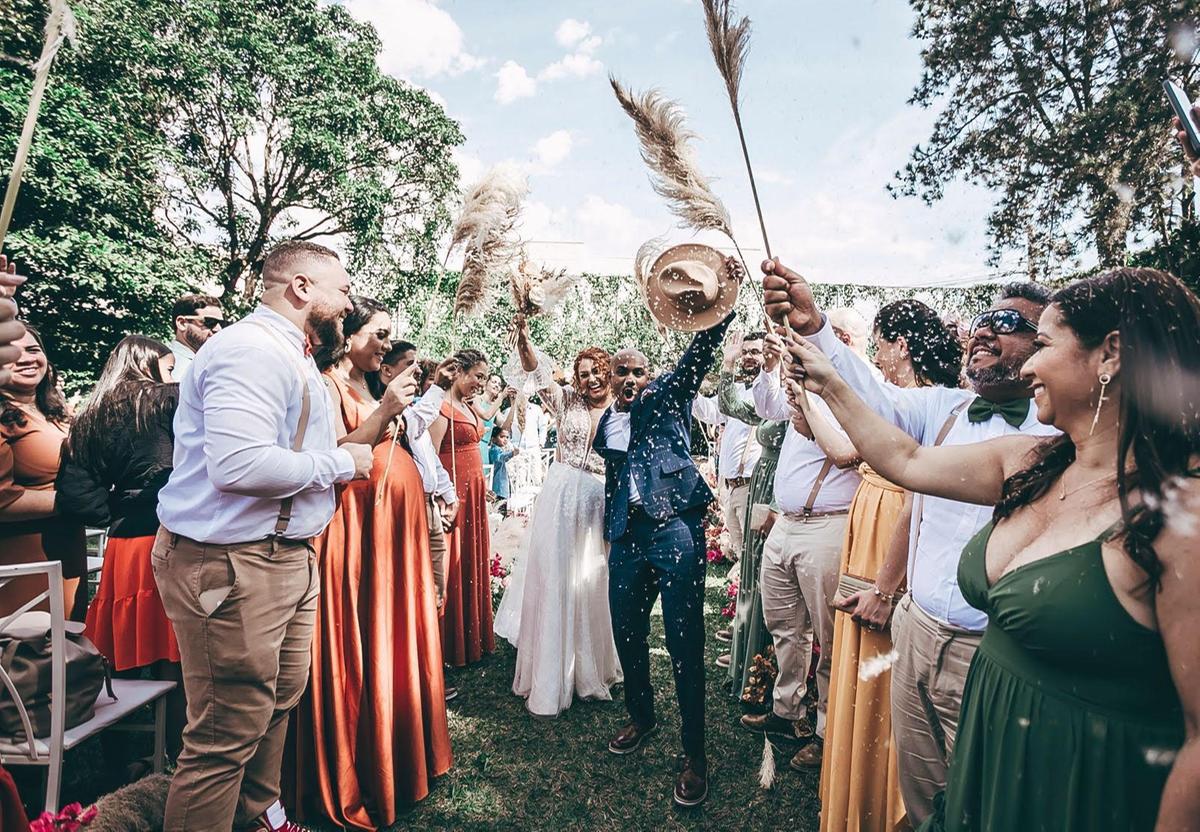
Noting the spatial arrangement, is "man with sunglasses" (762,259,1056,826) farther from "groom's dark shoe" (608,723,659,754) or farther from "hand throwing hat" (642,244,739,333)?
"groom's dark shoe" (608,723,659,754)

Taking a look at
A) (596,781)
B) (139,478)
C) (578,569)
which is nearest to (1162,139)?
(578,569)

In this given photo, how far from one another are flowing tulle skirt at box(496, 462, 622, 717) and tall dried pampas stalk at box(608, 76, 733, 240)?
265 cm

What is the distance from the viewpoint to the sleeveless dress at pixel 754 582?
441 cm

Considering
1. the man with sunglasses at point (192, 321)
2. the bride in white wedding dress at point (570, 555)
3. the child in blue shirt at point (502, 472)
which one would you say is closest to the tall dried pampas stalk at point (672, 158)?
the bride in white wedding dress at point (570, 555)

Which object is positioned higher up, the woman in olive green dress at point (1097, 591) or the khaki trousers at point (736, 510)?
the woman in olive green dress at point (1097, 591)

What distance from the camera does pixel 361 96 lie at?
17.9 meters

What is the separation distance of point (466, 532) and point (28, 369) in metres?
3.04

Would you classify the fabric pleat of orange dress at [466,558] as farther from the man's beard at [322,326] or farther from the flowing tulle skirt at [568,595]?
the man's beard at [322,326]

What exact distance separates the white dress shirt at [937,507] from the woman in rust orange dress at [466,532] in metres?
3.22

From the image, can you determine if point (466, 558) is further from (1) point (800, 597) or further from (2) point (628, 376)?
(1) point (800, 597)

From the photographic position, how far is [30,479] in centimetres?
327

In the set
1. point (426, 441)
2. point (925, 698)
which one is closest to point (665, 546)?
point (925, 698)

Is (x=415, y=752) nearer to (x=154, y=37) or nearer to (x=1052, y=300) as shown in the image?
(x=1052, y=300)

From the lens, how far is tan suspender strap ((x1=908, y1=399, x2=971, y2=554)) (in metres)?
2.37
